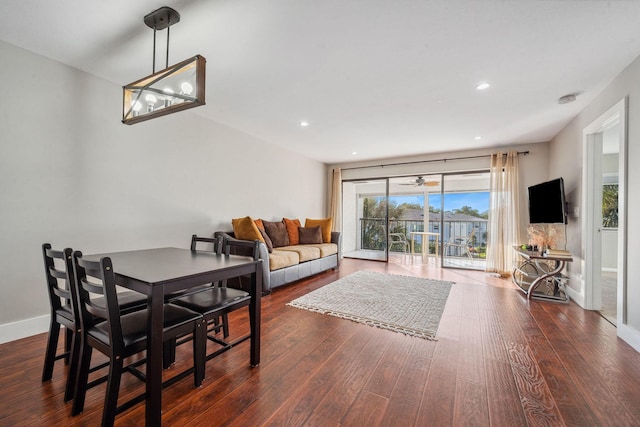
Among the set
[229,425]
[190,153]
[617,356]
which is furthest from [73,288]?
[617,356]

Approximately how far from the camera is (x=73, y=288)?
4.88 ft

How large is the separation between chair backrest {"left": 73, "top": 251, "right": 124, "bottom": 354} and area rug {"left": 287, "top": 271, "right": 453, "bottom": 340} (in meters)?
2.04

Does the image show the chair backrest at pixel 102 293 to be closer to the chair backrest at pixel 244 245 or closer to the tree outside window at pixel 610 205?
the chair backrest at pixel 244 245

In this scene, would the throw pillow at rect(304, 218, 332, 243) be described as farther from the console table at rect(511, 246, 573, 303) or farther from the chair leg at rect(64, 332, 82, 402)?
the chair leg at rect(64, 332, 82, 402)

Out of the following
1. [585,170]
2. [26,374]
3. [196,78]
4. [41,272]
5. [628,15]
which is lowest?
[26,374]

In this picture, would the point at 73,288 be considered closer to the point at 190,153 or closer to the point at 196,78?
the point at 196,78

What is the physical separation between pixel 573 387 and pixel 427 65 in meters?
2.62

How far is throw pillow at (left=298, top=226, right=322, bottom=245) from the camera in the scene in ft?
17.2

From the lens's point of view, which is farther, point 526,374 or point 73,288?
point 526,374

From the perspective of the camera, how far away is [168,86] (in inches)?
73.9

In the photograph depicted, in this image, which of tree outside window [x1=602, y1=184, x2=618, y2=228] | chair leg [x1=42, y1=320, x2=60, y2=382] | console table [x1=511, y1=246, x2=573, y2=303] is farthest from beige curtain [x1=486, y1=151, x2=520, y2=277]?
chair leg [x1=42, y1=320, x2=60, y2=382]

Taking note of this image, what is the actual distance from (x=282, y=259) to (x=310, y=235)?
1459mm

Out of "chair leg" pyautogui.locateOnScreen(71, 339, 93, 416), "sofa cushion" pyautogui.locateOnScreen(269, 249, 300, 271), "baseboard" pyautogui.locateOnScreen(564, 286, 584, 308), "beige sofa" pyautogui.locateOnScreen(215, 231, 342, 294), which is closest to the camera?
"chair leg" pyautogui.locateOnScreen(71, 339, 93, 416)

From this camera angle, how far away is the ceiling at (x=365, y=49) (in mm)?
1771
